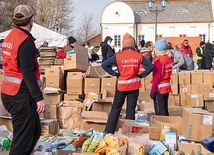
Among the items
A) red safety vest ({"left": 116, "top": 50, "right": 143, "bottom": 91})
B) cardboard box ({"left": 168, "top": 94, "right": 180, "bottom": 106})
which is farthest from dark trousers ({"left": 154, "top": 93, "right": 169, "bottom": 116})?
cardboard box ({"left": 168, "top": 94, "right": 180, "bottom": 106})

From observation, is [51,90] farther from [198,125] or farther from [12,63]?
[12,63]

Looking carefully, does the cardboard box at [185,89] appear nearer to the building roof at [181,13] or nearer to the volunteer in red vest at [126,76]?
the volunteer in red vest at [126,76]

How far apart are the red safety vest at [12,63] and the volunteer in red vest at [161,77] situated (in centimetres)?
309

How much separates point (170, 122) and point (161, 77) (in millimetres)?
792

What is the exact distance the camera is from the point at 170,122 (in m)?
6.25

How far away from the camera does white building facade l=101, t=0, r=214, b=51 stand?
57.6 meters

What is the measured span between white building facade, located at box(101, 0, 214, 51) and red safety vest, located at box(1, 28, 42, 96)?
52.4 m

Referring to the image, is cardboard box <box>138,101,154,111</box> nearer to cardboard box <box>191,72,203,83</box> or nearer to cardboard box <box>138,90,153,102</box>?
cardboard box <box>138,90,153,102</box>

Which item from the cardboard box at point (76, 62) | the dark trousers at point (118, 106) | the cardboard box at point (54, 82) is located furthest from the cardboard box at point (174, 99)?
the dark trousers at point (118, 106)

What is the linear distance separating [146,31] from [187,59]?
160 ft

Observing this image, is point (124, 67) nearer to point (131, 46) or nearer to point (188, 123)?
point (131, 46)

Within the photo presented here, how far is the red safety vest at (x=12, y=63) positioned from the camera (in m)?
3.75

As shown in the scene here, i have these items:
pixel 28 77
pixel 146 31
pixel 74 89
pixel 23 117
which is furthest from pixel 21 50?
pixel 146 31

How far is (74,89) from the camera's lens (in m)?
8.88
